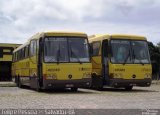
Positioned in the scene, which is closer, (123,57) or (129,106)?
(129,106)

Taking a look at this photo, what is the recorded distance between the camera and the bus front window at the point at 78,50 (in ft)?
78.2

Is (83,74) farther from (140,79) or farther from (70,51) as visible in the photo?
(140,79)

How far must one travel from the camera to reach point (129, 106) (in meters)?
15.6

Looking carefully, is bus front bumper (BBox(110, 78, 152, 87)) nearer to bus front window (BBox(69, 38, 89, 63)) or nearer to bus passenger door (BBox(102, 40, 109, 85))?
bus passenger door (BBox(102, 40, 109, 85))

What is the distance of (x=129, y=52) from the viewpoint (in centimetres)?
2558

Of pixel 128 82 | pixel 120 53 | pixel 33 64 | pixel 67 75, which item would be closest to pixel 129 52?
pixel 120 53

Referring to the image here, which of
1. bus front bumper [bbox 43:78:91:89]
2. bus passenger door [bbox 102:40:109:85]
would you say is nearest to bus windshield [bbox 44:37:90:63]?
bus front bumper [bbox 43:78:91:89]

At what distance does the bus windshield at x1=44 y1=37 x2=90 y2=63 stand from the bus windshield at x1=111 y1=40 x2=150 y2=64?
6.73 ft

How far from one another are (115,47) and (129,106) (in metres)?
10.2

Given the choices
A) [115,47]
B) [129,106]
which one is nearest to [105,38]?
[115,47]

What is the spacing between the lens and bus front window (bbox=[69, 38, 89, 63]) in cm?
2383

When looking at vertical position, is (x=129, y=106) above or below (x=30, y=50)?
below

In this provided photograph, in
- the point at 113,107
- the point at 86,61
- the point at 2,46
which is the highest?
the point at 2,46

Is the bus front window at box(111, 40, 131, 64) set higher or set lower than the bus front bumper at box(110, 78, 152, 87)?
higher
